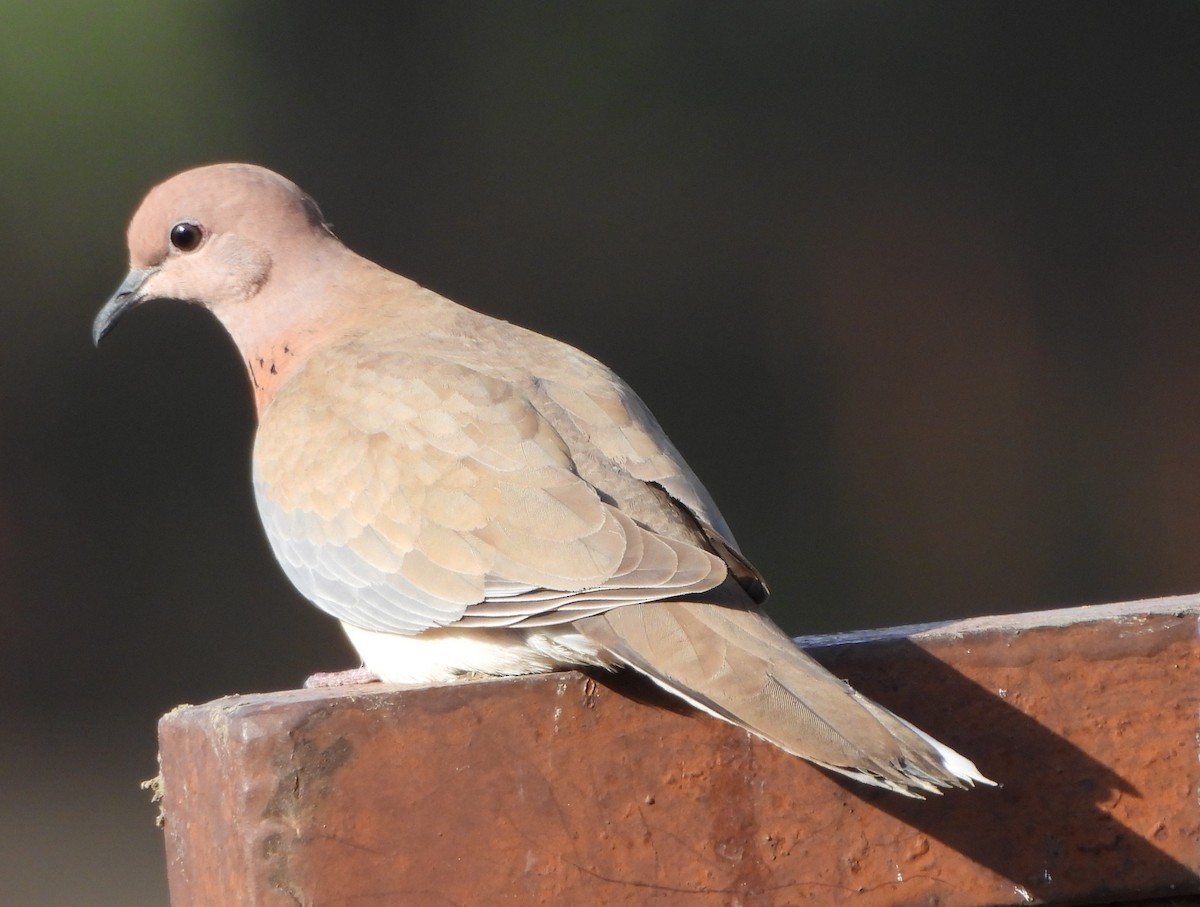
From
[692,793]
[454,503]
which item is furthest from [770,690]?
[454,503]

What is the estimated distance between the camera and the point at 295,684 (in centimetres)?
812

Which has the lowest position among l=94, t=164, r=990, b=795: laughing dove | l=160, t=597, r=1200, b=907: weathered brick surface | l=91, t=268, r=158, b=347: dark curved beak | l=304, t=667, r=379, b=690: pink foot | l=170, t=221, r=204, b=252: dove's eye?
l=160, t=597, r=1200, b=907: weathered brick surface

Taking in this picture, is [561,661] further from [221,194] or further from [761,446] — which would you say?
[761,446]

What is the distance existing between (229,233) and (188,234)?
104 mm

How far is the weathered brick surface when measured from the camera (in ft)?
7.61

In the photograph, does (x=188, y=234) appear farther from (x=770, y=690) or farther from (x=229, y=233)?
(x=770, y=690)

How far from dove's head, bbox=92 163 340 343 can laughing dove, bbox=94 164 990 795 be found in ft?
0.63

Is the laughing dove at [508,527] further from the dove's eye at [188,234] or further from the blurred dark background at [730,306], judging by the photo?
the blurred dark background at [730,306]

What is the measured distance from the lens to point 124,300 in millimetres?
4141

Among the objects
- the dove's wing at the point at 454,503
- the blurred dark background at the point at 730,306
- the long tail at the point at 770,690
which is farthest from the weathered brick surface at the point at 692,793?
the blurred dark background at the point at 730,306

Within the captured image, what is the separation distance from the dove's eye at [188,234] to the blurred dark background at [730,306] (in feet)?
11.8

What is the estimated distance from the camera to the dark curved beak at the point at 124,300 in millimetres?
4121

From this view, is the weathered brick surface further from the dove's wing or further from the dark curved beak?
the dark curved beak

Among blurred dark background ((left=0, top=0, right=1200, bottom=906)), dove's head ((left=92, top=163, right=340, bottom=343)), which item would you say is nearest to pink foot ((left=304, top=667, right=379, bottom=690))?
dove's head ((left=92, top=163, right=340, bottom=343))
